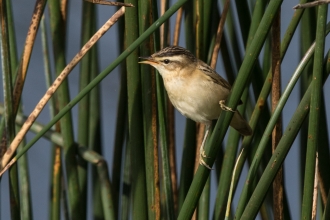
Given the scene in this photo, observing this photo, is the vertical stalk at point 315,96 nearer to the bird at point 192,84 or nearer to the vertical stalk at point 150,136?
the vertical stalk at point 150,136

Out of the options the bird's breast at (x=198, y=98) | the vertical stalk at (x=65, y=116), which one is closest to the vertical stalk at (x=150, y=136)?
the bird's breast at (x=198, y=98)

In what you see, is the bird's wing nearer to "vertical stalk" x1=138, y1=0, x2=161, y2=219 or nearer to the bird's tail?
the bird's tail

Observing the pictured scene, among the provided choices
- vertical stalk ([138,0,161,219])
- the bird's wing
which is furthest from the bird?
vertical stalk ([138,0,161,219])

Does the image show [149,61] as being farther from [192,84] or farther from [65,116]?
[65,116]

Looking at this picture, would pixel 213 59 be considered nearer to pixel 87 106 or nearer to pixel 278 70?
pixel 278 70

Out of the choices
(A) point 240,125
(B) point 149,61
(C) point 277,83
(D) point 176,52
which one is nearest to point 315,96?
(C) point 277,83

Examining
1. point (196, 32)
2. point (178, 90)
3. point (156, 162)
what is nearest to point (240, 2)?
point (196, 32)

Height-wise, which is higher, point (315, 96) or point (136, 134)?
point (315, 96)

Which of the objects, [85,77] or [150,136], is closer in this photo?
[150,136]
